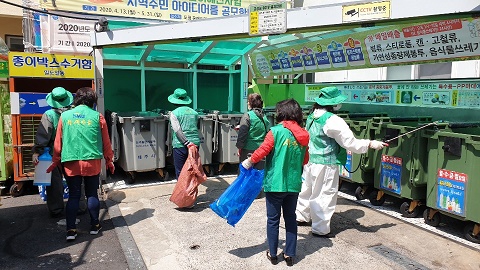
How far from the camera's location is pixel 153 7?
10.3 m

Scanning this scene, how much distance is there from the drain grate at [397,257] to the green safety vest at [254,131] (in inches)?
81.4

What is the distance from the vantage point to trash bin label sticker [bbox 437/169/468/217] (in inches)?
167

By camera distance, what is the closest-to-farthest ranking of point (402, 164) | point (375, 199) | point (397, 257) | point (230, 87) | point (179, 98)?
point (397, 257), point (402, 164), point (375, 199), point (179, 98), point (230, 87)

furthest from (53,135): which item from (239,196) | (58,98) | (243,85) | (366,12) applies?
(243,85)

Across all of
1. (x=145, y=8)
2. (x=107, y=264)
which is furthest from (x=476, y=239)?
(x=145, y=8)

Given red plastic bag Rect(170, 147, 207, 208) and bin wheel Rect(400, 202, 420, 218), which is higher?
red plastic bag Rect(170, 147, 207, 208)

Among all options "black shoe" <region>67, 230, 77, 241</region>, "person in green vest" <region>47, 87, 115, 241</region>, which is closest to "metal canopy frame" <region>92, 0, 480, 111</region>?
"person in green vest" <region>47, 87, 115, 241</region>

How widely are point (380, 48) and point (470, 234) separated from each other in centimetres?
305

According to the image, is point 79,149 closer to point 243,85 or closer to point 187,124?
point 187,124

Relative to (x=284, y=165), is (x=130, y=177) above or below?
below

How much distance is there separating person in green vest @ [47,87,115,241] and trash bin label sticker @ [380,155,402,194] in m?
3.65

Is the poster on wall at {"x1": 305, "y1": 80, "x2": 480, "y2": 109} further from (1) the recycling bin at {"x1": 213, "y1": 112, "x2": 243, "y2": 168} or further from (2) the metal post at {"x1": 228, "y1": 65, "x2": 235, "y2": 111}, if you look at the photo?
(2) the metal post at {"x1": 228, "y1": 65, "x2": 235, "y2": 111}

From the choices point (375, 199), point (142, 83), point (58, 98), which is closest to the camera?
point (58, 98)

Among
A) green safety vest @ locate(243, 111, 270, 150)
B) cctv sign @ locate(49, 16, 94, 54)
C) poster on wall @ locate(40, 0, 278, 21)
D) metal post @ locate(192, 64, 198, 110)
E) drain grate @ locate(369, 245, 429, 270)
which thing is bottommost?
drain grate @ locate(369, 245, 429, 270)
